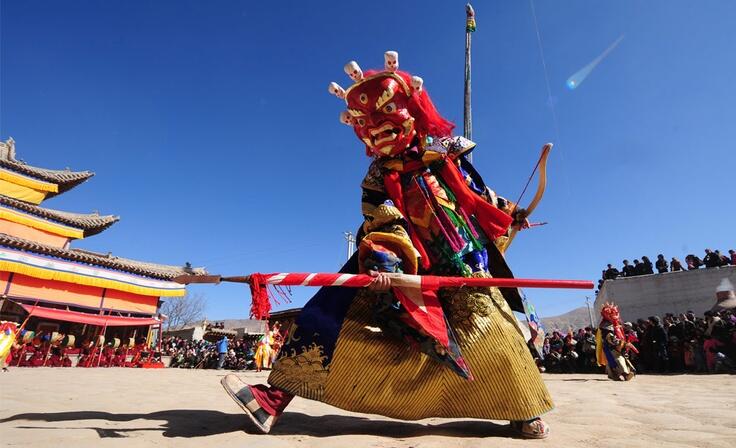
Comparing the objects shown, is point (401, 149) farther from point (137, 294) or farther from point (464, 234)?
point (137, 294)

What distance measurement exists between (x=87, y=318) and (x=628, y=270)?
2361cm

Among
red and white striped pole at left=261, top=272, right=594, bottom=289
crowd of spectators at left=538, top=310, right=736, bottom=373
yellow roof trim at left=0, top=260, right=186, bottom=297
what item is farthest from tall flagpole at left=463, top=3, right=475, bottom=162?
yellow roof trim at left=0, top=260, right=186, bottom=297

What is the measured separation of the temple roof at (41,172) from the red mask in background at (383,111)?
26.5 m

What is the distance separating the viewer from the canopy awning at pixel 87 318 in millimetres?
16422

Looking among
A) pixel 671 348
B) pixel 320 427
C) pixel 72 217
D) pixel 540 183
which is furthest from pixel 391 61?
pixel 72 217

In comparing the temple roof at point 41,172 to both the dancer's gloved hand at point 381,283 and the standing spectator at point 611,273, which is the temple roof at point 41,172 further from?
the standing spectator at point 611,273

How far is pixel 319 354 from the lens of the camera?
94.1 inches

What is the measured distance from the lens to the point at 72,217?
78.9 feet

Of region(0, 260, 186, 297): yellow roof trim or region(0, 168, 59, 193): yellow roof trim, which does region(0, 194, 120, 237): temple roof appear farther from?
region(0, 260, 186, 297): yellow roof trim

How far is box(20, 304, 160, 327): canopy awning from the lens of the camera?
53.9 feet

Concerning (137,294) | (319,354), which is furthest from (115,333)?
(319,354)

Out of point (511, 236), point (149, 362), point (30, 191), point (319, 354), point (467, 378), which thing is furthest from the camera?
point (30, 191)

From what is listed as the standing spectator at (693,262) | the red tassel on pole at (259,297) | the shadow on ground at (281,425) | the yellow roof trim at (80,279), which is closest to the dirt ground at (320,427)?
the shadow on ground at (281,425)

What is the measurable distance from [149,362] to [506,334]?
64.2ft
